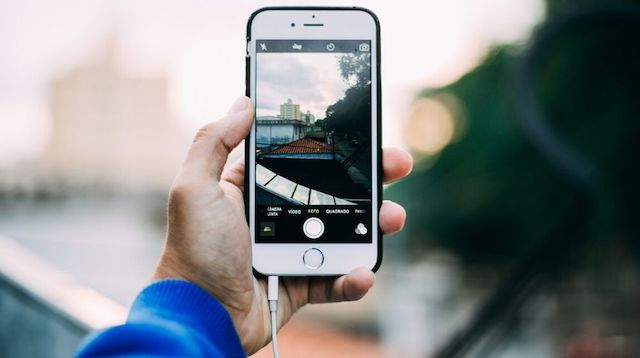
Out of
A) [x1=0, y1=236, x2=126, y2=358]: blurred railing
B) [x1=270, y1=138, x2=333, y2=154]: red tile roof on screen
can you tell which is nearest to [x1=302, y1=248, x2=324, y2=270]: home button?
[x1=270, y1=138, x2=333, y2=154]: red tile roof on screen

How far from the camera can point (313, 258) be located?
1.36 metres

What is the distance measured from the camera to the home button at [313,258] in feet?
4.43

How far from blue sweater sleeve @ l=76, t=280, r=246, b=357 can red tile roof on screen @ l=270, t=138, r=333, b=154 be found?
0.40m

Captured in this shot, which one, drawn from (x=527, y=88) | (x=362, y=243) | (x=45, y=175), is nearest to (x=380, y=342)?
(x=527, y=88)

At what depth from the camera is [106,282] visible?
11922 mm

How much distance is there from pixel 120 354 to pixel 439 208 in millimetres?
9376

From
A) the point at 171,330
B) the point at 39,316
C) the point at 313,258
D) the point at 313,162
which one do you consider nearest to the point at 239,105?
the point at 313,162

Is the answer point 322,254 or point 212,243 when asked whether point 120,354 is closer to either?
point 212,243

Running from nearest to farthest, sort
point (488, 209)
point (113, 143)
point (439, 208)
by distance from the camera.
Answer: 1. point (488, 209)
2. point (439, 208)
3. point (113, 143)

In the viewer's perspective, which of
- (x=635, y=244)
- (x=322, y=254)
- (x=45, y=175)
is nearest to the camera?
(x=322, y=254)

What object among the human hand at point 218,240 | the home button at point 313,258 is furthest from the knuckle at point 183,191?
the home button at point 313,258

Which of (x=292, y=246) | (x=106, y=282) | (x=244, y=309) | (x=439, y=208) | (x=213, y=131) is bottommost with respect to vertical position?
(x=106, y=282)

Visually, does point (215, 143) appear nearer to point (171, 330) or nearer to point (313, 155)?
point (313, 155)

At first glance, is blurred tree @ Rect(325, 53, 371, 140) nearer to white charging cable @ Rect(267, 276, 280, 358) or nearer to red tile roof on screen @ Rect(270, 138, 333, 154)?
red tile roof on screen @ Rect(270, 138, 333, 154)
